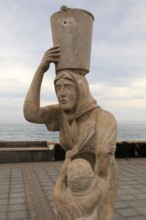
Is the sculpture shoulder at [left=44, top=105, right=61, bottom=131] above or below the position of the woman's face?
below

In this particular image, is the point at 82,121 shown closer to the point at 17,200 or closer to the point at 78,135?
the point at 78,135

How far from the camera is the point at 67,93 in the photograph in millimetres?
3086

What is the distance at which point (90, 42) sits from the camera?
10.5 ft

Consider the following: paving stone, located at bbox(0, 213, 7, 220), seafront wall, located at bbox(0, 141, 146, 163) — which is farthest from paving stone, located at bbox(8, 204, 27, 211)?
seafront wall, located at bbox(0, 141, 146, 163)

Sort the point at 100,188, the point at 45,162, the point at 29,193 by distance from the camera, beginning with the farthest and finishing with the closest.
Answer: the point at 45,162 → the point at 29,193 → the point at 100,188

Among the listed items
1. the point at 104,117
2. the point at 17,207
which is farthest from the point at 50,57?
the point at 17,207

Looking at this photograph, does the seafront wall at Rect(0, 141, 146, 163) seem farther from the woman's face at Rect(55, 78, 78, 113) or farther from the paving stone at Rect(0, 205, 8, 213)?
the woman's face at Rect(55, 78, 78, 113)

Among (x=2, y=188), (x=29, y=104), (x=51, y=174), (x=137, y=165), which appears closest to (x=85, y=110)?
(x=29, y=104)

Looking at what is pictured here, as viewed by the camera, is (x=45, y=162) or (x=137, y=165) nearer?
(x=137, y=165)

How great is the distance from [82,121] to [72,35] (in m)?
0.92

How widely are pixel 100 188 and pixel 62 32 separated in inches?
65.0

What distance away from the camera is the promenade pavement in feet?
17.7


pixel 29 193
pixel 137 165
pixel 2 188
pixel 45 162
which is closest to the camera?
pixel 29 193

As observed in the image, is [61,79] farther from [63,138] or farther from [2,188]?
[2,188]
